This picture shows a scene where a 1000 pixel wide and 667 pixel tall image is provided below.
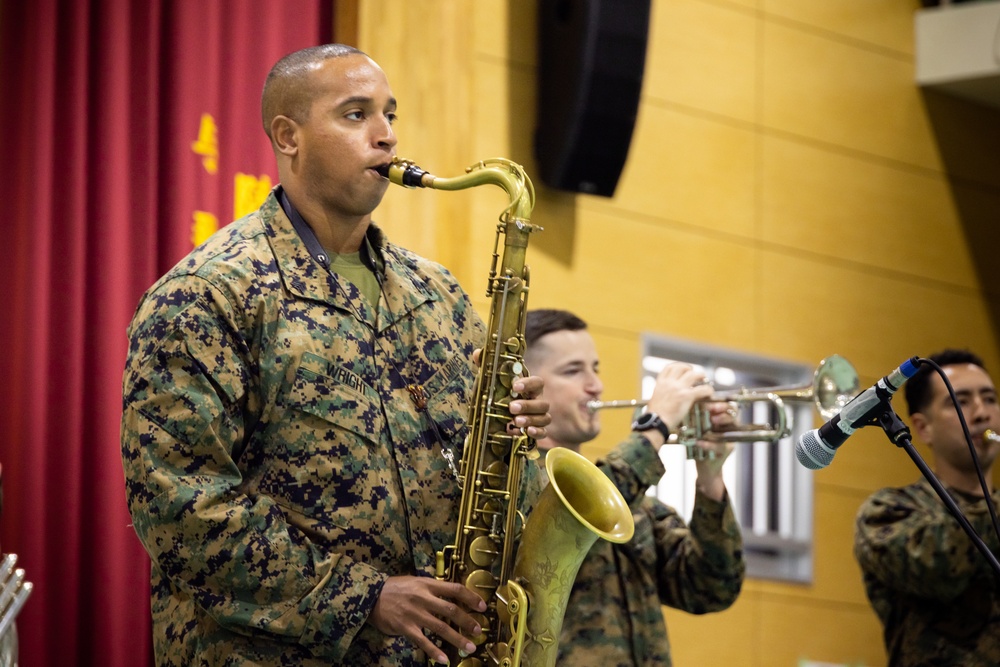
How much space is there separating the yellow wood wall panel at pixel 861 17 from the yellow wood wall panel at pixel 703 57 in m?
0.27

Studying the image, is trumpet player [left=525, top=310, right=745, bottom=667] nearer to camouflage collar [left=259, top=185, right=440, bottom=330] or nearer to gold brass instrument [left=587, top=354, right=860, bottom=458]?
gold brass instrument [left=587, top=354, right=860, bottom=458]

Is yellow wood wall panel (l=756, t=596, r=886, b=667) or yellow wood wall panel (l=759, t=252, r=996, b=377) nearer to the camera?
yellow wood wall panel (l=756, t=596, r=886, b=667)

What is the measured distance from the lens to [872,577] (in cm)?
436

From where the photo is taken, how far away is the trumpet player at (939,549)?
13.3 feet

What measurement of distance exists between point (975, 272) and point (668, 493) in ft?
7.65

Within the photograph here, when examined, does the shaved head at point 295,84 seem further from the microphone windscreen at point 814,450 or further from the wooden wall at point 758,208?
the wooden wall at point 758,208

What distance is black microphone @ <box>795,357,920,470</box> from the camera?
7.95 feet

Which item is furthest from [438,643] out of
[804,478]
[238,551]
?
[804,478]

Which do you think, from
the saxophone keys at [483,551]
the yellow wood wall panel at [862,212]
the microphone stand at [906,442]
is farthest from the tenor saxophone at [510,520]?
the yellow wood wall panel at [862,212]

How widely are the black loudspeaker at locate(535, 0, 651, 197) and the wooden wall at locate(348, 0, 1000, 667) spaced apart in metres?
0.13

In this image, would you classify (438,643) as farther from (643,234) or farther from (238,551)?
(643,234)

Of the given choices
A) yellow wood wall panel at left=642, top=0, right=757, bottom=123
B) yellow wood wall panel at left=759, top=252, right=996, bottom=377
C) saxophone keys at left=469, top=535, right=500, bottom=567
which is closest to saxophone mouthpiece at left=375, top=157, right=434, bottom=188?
saxophone keys at left=469, top=535, right=500, bottom=567

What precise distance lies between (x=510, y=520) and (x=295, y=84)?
97 centimetres

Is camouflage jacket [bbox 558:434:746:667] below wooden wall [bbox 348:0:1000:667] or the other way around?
below
